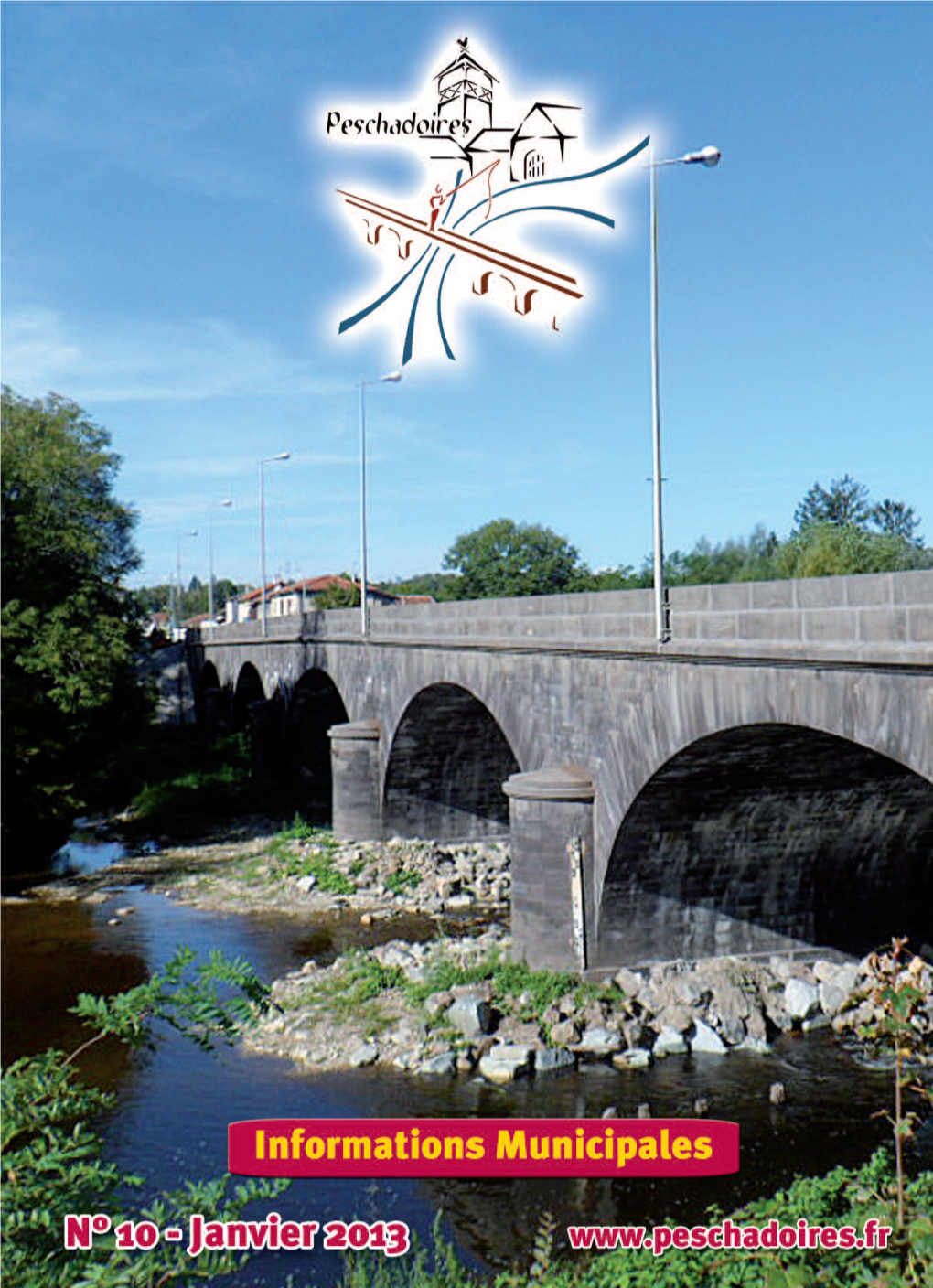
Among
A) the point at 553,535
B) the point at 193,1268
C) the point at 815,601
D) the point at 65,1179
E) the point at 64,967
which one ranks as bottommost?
the point at 64,967

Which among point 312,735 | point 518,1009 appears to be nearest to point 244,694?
point 312,735

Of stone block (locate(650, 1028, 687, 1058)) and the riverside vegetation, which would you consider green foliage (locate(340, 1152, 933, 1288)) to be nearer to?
the riverside vegetation

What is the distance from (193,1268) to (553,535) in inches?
3367

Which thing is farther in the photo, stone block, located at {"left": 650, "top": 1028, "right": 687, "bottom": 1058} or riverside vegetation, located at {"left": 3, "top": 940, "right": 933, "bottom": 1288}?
stone block, located at {"left": 650, "top": 1028, "right": 687, "bottom": 1058}

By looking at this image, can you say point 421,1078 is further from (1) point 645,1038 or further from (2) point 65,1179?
(2) point 65,1179

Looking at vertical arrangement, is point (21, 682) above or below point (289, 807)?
above

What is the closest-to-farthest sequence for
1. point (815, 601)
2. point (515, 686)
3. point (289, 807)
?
point (815, 601)
point (515, 686)
point (289, 807)

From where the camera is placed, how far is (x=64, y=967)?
2341 cm

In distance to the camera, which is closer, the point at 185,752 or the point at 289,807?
the point at 289,807

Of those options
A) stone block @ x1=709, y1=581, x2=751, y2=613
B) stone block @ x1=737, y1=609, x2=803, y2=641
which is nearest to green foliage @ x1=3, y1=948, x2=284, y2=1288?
stone block @ x1=737, y1=609, x2=803, y2=641

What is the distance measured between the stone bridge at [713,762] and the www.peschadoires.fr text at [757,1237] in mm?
5101

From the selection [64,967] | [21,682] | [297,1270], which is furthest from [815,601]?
[21,682]

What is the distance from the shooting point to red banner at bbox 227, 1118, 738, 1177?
12.9 meters

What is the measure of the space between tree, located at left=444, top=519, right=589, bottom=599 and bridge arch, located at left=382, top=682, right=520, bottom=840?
52270mm
